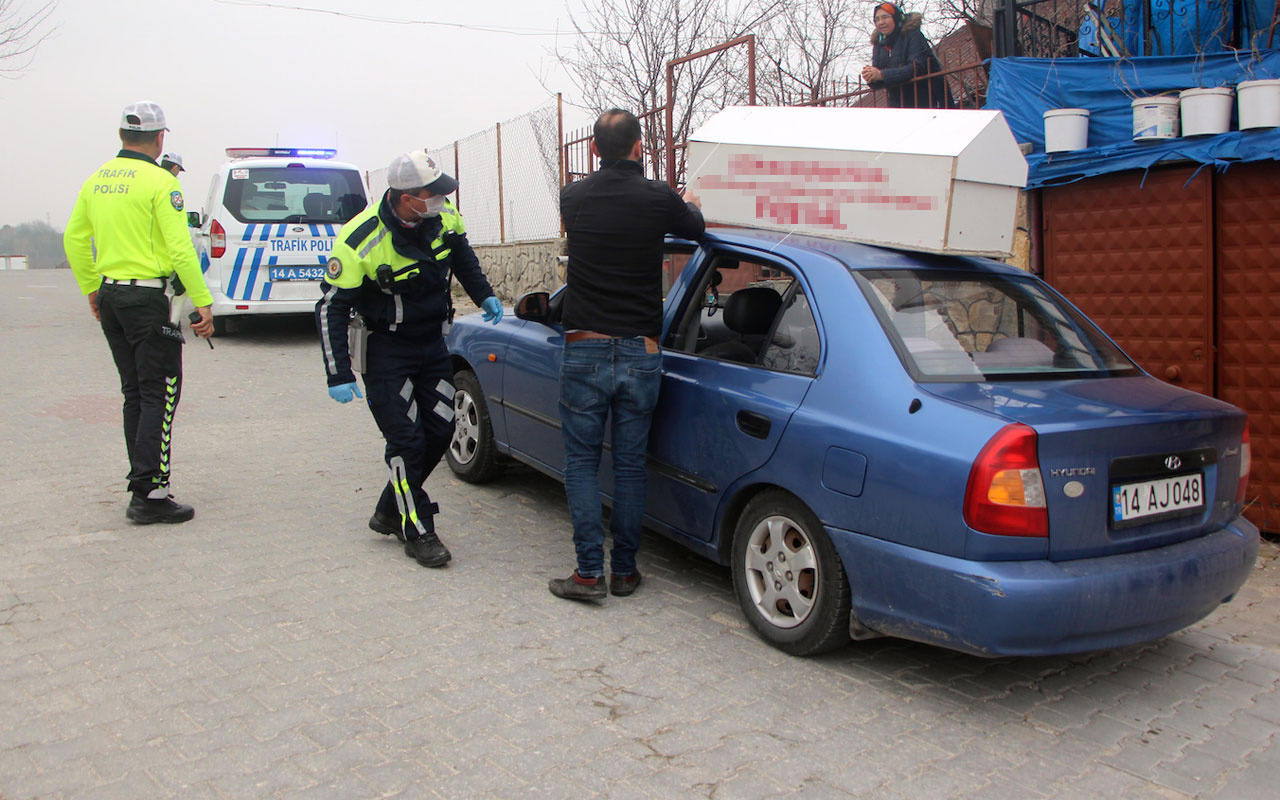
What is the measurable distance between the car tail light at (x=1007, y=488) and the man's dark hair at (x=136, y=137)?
14.3 feet

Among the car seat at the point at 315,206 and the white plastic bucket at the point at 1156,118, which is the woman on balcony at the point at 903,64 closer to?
the white plastic bucket at the point at 1156,118

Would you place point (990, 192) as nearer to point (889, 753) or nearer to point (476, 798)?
point (889, 753)

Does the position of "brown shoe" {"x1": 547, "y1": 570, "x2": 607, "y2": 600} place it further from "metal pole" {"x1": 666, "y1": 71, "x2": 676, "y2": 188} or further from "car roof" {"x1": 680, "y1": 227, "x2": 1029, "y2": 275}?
"metal pole" {"x1": 666, "y1": 71, "x2": 676, "y2": 188}

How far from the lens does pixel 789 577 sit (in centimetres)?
370

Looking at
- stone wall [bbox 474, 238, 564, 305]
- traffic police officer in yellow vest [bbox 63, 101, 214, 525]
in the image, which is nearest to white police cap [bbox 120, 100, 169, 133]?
traffic police officer in yellow vest [bbox 63, 101, 214, 525]

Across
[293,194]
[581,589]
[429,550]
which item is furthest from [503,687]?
[293,194]

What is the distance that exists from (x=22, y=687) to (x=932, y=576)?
2.99 m

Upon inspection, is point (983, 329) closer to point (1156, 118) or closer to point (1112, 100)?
point (1156, 118)

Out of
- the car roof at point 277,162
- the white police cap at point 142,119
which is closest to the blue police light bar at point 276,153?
the car roof at point 277,162

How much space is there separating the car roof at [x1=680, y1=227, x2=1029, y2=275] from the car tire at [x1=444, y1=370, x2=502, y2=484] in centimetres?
209

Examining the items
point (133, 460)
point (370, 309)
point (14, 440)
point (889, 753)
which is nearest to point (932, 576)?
point (889, 753)

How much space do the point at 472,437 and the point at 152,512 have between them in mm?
1720

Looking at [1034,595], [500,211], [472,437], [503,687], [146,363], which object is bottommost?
[503,687]

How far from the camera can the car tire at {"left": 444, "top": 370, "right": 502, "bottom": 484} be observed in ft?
18.9
